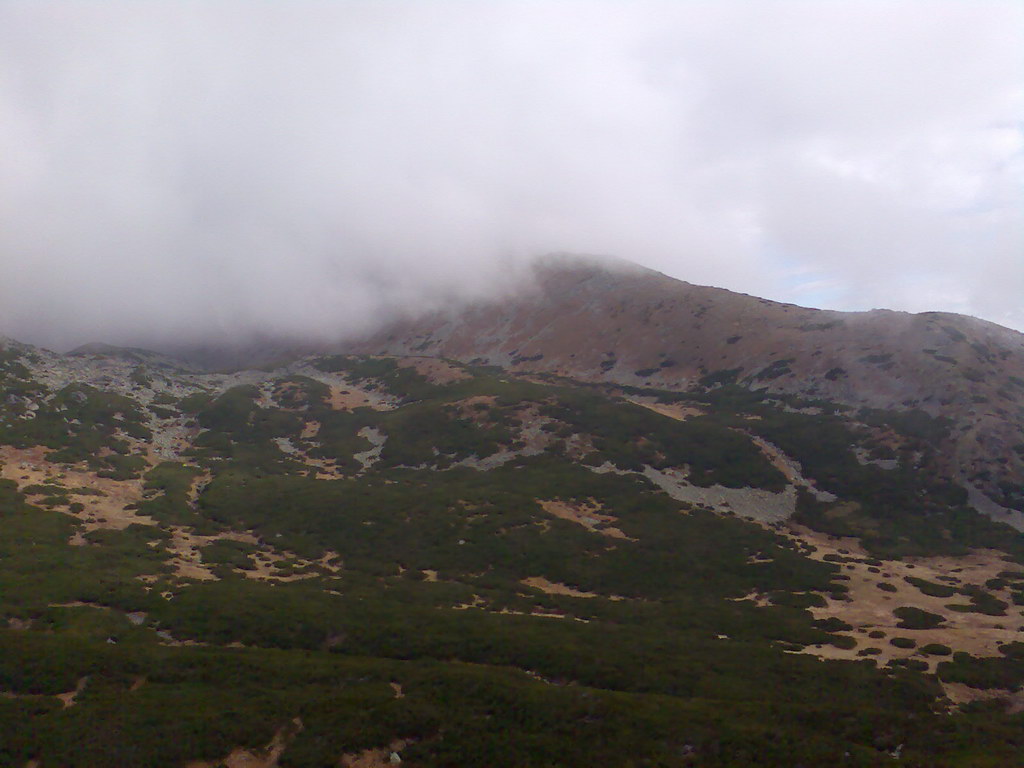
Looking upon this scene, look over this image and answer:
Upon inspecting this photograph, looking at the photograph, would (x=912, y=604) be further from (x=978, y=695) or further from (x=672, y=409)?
(x=672, y=409)

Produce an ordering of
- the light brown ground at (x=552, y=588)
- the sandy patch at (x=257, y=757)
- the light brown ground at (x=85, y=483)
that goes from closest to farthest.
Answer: the sandy patch at (x=257, y=757)
the light brown ground at (x=552, y=588)
the light brown ground at (x=85, y=483)

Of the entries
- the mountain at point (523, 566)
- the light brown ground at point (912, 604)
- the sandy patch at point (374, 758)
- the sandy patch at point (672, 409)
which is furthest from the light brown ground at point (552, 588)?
the sandy patch at point (672, 409)

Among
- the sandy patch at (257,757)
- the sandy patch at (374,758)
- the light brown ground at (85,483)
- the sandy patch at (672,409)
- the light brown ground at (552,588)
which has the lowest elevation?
the light brown ground at (85,483)

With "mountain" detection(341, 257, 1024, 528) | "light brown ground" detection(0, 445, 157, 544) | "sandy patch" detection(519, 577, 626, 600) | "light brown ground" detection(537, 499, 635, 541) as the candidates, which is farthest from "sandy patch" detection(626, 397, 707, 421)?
"light brown ground" detection(0, 445, 157, 544)

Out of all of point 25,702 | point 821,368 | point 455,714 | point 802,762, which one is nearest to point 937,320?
point 821,368

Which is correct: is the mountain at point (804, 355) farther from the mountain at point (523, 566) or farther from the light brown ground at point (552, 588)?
the light brown ground at point (552, 588)
